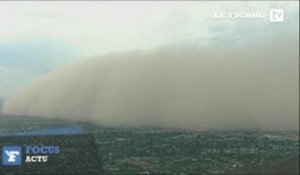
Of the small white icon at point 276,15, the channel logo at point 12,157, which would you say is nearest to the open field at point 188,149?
the channel logo at point 12,157

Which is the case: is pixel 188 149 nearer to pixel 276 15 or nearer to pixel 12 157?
pixel 276 15

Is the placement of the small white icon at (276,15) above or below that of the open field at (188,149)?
above

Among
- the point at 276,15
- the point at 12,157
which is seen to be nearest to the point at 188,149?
the point at 276,15

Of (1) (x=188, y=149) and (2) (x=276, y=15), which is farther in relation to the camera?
(1) (x=188, y=149)

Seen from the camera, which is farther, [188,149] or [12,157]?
[188,149]

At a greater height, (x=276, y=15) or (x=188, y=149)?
(x=276, y=15)

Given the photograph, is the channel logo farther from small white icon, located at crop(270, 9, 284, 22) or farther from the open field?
small white icon, located at crop(270, 9, 284, 22)

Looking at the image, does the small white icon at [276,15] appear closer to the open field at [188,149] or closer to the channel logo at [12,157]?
the open field at [188,149]

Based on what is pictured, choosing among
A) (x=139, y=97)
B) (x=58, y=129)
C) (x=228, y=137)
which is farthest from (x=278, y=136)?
(x=58, y=129)
